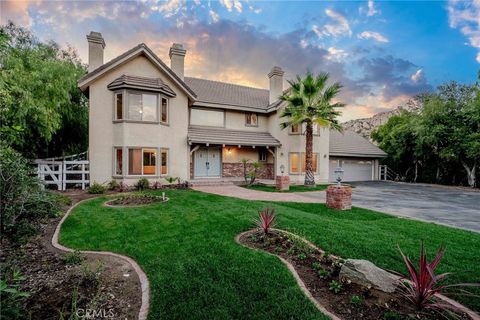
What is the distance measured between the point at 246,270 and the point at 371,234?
145 inches

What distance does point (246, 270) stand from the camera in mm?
3863

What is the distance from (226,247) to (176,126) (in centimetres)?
1153

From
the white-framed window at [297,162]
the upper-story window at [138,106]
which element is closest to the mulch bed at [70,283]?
the upper-story window at [138,106]

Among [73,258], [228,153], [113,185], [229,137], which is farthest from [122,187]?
[73,258]

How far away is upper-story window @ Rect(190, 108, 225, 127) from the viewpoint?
17.0 m

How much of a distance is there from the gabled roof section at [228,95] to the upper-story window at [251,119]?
23.8 inches

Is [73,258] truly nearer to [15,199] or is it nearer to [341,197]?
[15,199]

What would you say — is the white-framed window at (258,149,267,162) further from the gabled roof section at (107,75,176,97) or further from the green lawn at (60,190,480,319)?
the green lawn at (60,190,480,319)

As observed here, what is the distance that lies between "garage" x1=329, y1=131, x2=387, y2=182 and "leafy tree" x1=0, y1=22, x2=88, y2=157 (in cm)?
2036

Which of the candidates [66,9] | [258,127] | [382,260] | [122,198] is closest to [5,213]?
[122,198]

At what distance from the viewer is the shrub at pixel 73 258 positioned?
4.43 meters

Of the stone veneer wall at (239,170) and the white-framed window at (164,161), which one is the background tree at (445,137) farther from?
the white-framed window at (164,161)

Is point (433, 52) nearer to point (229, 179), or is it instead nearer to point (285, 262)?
point (229, 179)

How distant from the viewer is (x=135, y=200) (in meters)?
9.56
